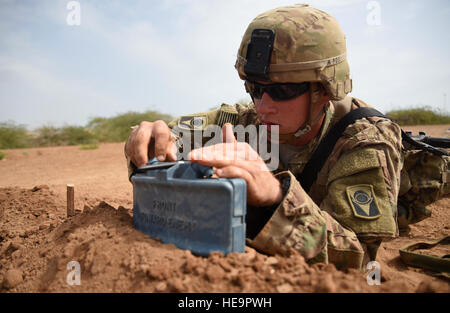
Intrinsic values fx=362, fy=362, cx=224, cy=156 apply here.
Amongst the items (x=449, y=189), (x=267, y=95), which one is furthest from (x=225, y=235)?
(x=449, y=189)

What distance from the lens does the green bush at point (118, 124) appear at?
51.5 ft

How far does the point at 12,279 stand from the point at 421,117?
52.1 feet

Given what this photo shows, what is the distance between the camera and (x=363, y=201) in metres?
1.93

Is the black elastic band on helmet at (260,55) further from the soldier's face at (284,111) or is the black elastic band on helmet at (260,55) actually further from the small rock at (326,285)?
the small rock at (326,285)

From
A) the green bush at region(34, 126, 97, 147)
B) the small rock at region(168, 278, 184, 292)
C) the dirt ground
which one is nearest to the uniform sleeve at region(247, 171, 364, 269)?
the dirt ground

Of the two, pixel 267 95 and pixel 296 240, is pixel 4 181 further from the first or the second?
pixel 296 240

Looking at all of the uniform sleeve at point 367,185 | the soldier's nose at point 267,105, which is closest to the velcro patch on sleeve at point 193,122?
the soldier's nose at point 267,105

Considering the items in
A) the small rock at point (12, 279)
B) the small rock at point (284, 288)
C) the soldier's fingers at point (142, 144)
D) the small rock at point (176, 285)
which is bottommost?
the small rock at point (12, 279)

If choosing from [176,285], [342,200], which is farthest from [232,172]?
[342,200]

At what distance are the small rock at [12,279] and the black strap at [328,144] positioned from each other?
1772 millimetres

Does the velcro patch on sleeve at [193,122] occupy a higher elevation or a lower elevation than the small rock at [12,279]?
higher

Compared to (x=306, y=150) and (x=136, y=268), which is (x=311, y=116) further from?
(x=136, y=268)
